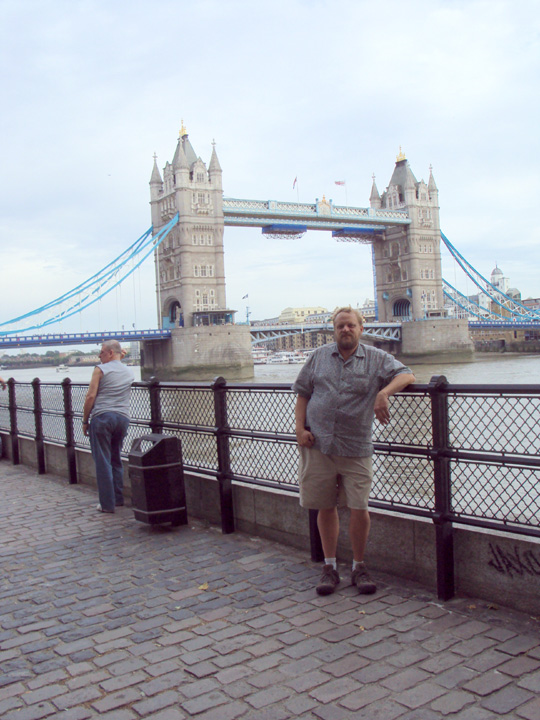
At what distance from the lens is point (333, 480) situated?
3.37 metres

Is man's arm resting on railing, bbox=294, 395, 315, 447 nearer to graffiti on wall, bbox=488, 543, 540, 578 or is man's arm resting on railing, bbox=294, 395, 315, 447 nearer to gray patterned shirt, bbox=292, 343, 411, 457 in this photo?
gray patterned shirt, bbox=292, 343, 411, 457

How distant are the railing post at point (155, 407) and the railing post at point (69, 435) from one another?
176cm

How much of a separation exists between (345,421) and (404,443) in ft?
1.24

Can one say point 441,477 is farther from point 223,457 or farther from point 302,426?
point 223,457

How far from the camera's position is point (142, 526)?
4.91 m

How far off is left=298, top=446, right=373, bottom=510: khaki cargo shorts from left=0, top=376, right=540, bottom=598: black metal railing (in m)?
0.25

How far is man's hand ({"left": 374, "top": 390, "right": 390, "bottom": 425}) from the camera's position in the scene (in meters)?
3.09

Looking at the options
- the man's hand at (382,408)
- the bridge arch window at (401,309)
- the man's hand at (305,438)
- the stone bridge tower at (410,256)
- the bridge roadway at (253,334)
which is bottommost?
the man's hand at (305,438)

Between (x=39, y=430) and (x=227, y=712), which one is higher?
(x=39, y=430)

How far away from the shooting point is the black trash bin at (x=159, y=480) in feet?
15.2

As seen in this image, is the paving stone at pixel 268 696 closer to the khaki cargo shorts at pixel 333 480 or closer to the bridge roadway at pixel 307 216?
the khaki cargo shorts at pixel 333 480

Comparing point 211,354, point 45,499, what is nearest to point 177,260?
point 211,354

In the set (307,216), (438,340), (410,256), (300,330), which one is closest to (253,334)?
(300,330)

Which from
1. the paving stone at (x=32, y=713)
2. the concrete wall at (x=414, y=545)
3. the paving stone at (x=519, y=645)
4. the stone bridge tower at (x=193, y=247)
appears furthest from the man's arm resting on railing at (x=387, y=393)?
the stone bridge tower at (x=193, y=247)
